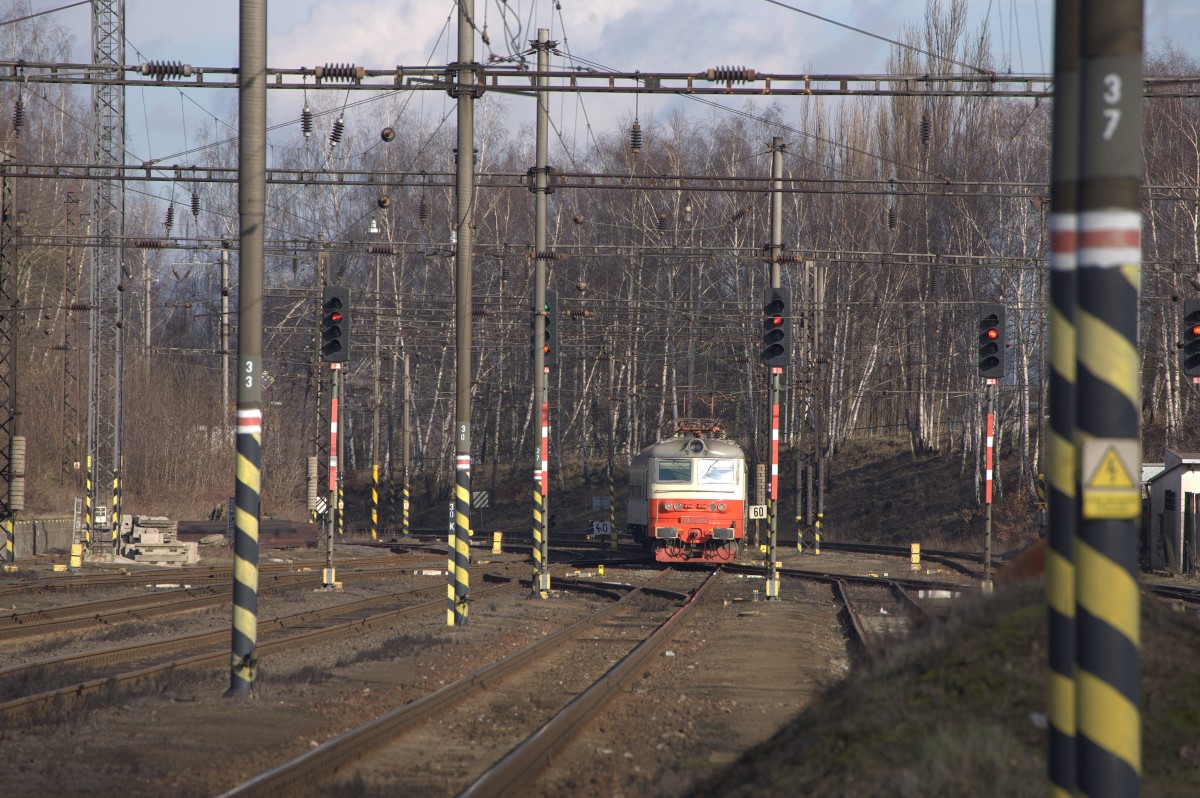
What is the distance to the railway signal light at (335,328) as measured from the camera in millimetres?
20109

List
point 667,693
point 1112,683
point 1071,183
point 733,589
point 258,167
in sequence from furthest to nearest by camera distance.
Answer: point 733,589 → point 667,693 → point 258,167 → point 1071,183 → point 1112,683

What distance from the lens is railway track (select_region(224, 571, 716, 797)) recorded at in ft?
25.7

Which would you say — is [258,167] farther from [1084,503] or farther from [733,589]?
[733,589]

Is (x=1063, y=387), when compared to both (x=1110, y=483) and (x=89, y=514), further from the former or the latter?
(x=89, y=514)

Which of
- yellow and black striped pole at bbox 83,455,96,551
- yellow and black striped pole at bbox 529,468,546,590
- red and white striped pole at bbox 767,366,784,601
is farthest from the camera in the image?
yellow and black striped pole at bbox 83,455,96,551

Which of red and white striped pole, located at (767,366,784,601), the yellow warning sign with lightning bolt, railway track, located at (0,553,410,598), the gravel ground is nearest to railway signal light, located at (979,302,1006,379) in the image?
red and white striped pole, located at (767,366,784,601)

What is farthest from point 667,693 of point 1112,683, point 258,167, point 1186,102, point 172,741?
point 1186,102

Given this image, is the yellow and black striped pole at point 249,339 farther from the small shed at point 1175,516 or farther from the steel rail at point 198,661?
the small shed at point 1175,516

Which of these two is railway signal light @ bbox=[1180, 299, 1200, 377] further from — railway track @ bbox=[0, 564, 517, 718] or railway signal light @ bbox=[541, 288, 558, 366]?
railway track @ bbox=[0, 564, 517, 718]

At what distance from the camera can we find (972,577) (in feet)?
92.9

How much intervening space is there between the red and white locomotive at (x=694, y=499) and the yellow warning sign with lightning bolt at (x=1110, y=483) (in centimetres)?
2819

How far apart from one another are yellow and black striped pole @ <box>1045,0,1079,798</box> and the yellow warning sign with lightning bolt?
94 millimetres

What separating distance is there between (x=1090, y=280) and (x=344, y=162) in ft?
193

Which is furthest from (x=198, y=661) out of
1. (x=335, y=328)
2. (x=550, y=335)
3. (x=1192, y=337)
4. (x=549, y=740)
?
(x=1192, y=337)
